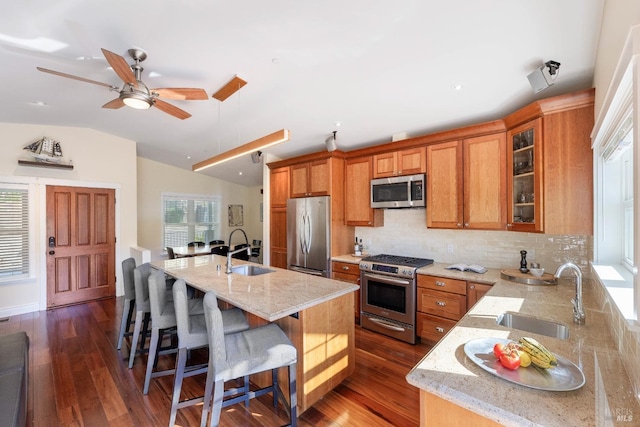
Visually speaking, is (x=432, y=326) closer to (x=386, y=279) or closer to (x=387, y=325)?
(x=387, y=325)

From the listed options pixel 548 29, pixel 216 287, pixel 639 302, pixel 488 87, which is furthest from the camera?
pixel 488 87

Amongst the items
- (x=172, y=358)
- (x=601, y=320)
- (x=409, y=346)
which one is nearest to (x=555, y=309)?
(x=601, y=320)

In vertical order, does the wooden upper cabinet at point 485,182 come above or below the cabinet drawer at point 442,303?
above

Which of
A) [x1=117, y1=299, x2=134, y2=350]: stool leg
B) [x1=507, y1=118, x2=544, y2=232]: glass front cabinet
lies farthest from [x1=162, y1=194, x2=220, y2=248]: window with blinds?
[x1=507, y1=118, x2=544, y2=232]: glass front cabinet

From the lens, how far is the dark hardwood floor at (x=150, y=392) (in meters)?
1.98

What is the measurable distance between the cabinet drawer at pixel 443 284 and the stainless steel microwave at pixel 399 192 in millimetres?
880

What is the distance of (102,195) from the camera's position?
4.91m

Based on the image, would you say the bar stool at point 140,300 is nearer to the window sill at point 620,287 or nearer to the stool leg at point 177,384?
the stool leg at point 177,384

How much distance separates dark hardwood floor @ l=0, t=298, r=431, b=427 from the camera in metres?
1.98

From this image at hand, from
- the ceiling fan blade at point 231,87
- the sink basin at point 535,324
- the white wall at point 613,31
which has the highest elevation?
the ceiling fan blade at point 231,87

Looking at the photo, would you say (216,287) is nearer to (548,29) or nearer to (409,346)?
(409,346)

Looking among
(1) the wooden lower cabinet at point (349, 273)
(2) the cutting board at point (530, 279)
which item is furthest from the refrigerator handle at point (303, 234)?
(2) the cutting board at point (530, 279)

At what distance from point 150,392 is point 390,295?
8.10ft

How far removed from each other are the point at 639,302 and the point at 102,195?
248 inches
